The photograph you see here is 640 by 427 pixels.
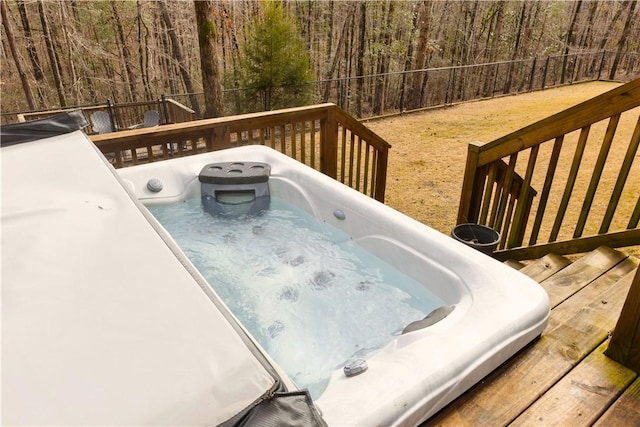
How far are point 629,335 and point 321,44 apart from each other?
514 inches

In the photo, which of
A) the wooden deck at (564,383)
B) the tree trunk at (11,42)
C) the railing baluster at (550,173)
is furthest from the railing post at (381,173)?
the tree trunk at (11,42)

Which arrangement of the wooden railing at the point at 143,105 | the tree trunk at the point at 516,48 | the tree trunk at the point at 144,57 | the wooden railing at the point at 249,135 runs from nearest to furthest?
the wooden railing at the point at 249,135 → the wooden railing at the point at 143,105 → the tree trunk at the point at 144,57 → the tree trunk at the point at 516,48

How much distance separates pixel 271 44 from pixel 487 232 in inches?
252

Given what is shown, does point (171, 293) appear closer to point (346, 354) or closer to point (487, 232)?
point (346, 354)

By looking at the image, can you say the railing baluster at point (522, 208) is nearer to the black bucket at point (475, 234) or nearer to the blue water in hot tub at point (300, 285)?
the black bucket at point (475, 234)

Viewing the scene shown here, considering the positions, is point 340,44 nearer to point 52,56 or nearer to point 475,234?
point 52,56

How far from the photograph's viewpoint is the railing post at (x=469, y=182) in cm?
265

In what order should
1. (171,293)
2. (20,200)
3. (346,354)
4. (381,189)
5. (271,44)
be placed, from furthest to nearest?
1. (271,44)
2. (381,189)
3. (346,354)
4. (20,200)
5. (171,293)

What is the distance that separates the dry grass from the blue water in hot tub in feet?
6.39

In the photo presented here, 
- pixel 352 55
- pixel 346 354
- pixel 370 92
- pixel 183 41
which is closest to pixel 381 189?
pixel 346 354

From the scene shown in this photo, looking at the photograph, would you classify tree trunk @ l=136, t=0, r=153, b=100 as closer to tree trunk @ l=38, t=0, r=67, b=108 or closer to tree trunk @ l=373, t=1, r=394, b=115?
tree trunk @ l=38, t=0, r=67, b=108

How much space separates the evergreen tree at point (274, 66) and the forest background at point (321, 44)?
328 mm

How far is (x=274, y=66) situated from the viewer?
25.6ft

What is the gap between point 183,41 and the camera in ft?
40.9
